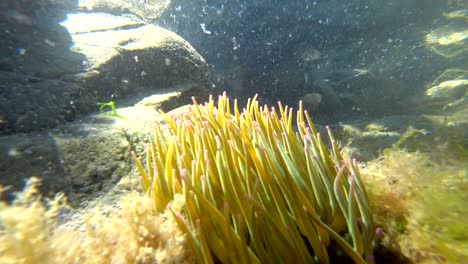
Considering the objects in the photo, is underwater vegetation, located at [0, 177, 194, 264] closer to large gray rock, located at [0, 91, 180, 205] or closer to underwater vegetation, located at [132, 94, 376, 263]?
underwater vegetation, located at [132, 94, 376, 263]

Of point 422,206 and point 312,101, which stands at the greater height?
point 422,206

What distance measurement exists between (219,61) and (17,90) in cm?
802

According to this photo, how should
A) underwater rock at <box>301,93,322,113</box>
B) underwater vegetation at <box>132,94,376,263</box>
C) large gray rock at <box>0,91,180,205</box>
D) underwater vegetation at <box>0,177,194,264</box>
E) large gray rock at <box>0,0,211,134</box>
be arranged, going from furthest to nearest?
1. underwater rock at <box>301,93,322,113</box>
2. large gray rock at <box>0,0,211,134</box>
3. large gray rock at <box>0,91,180,205</box>
4. underwater vegetation at <box>132,94,376,263</box>
5. underwater vegetation at <box>0,177,194,264</box>

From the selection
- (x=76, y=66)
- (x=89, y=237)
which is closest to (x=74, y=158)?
(x=89, y=237)

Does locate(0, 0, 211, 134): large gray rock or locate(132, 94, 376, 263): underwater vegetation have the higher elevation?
locate(0, 0, 211, 134): large gray rock

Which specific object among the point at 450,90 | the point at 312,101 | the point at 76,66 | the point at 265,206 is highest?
the point at 76,66

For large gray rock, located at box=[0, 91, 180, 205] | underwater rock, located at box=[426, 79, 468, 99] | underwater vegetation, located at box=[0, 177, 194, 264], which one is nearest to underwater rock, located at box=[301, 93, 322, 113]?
underwater rock, located at box=[426, 79, 468, 99]

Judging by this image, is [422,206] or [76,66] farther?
[76,66]

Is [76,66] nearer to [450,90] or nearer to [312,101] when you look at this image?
[312,101]

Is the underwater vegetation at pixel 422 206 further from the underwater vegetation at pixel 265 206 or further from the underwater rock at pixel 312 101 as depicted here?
the underwater rock at pixel 312 101

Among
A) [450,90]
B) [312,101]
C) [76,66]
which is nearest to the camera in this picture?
[76,66]

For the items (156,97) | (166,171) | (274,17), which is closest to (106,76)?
(156,97)

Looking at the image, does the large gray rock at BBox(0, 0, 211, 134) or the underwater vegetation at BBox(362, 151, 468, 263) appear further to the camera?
the large gray rock at BBox(0, 0, 211, 134)

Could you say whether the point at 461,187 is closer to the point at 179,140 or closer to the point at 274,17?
the point at 179,140
